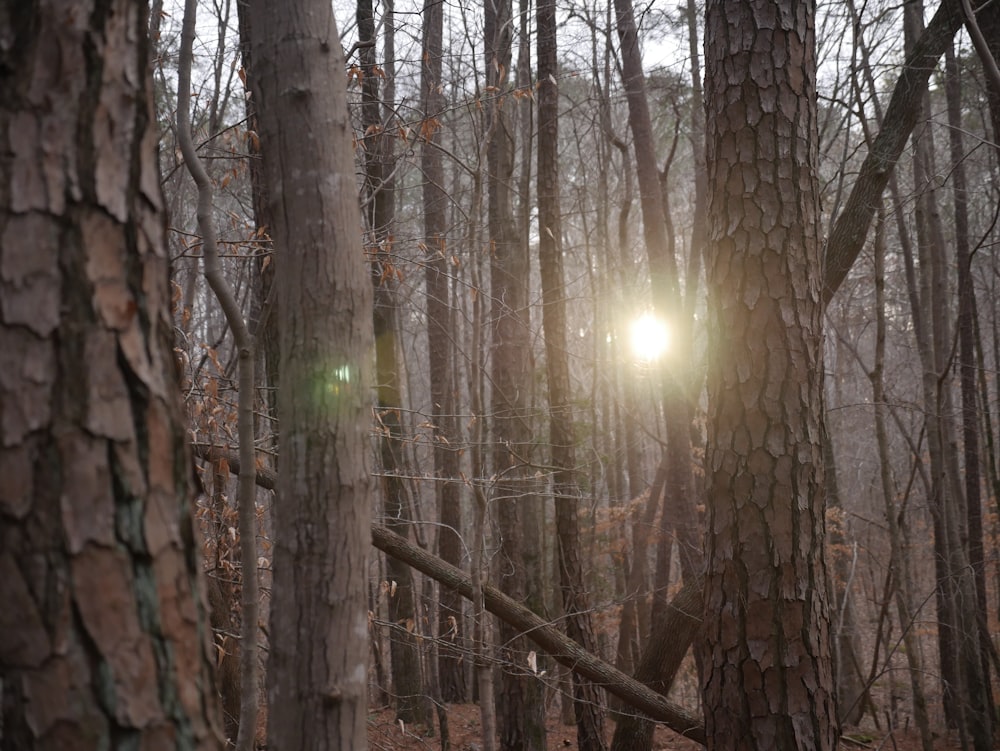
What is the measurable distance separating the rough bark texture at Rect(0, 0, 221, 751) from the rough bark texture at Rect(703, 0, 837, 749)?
2.42m

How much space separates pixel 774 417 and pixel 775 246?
0.71 metres

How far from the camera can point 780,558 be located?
309 cm

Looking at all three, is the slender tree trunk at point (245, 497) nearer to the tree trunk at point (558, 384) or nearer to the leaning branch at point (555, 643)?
the leaning branch at point (555, 643)

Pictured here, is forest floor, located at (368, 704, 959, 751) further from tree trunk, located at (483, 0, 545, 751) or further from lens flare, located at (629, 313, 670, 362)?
lens flare, located at (629, 313, 670, 362)

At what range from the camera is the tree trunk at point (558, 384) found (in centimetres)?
713

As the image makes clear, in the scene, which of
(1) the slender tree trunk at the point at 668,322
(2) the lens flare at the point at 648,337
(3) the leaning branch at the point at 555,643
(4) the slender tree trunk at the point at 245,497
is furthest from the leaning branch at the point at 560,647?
(2) the lens flare at the point at 648,337

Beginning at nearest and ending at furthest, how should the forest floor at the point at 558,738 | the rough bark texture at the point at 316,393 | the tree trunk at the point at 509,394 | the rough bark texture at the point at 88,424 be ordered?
the rough bark texture at the point at 88,424
the rough bark texture at the point at 316,393
the tree trunk at the point at 509,394
the forest floor at the point at 558,738

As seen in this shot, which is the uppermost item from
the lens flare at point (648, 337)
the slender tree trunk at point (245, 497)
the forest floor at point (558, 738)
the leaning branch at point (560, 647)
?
the lens flare at point (648, 337)

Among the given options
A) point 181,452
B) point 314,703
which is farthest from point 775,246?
point 181,452

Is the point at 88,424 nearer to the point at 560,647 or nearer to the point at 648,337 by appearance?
the point at 560,647

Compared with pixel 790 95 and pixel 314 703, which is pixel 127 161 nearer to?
pixel 314 703

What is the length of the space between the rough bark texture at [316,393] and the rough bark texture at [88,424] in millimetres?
653

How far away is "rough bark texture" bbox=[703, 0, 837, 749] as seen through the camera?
307 centimetres

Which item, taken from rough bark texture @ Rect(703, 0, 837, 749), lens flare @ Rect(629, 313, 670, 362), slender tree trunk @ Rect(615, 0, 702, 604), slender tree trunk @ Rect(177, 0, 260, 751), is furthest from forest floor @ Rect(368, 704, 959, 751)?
slender tree trunk @ Rect(177, 0, 260, 751)
